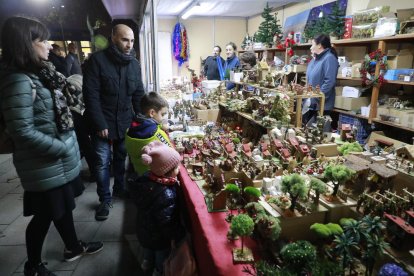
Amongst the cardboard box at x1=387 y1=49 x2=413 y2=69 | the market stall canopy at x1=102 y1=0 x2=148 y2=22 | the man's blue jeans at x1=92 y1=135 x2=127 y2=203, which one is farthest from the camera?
the market stall canopy at x1=102 y1=0 x2=148 y2=22

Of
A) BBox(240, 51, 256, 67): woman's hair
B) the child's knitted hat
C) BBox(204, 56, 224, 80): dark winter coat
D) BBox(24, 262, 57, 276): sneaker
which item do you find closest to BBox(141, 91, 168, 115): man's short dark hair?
the child's knitted hat

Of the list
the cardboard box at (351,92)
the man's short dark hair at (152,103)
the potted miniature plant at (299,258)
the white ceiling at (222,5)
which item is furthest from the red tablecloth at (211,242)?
the white ceiling at (222,5)

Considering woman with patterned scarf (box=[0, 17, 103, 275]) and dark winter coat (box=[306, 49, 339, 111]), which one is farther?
dark winter coat (box=[306, 49, 339, 111])

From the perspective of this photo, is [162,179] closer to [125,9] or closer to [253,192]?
[253,192]

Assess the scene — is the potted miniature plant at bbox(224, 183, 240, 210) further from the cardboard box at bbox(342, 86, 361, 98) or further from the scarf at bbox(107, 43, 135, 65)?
the cardboard box at bbox(342, 86, 361, 98)

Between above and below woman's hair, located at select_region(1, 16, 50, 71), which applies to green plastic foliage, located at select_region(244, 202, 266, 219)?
below

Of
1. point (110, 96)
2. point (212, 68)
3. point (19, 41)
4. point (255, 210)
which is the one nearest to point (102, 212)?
point (110, 96)

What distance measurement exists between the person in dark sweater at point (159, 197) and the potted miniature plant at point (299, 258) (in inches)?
37.1

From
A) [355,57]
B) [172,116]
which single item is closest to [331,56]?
[355,57]

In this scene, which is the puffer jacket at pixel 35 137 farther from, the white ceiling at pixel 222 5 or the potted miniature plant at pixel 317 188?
the white ceiling at pixel 222 5

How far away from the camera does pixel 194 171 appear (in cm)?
238

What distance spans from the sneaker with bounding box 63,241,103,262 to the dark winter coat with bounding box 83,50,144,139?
3.45 feet

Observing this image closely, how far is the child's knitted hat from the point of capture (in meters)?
1.85

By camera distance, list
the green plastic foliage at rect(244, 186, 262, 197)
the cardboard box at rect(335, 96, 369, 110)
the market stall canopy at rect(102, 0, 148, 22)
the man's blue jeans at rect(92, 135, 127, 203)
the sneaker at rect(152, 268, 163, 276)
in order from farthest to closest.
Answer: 1. the market stall canopy at rect(102, 0, 148, 22)
2. the cardboard box at rect(335, 96, 369, 110)
3. the man's blue jeans at rect(92, 135, 127, 203)
4. the sneaker at rect(152, 268, 163, 276)
5. the green plastic foliage at rect(244, 186, 262, 197)
